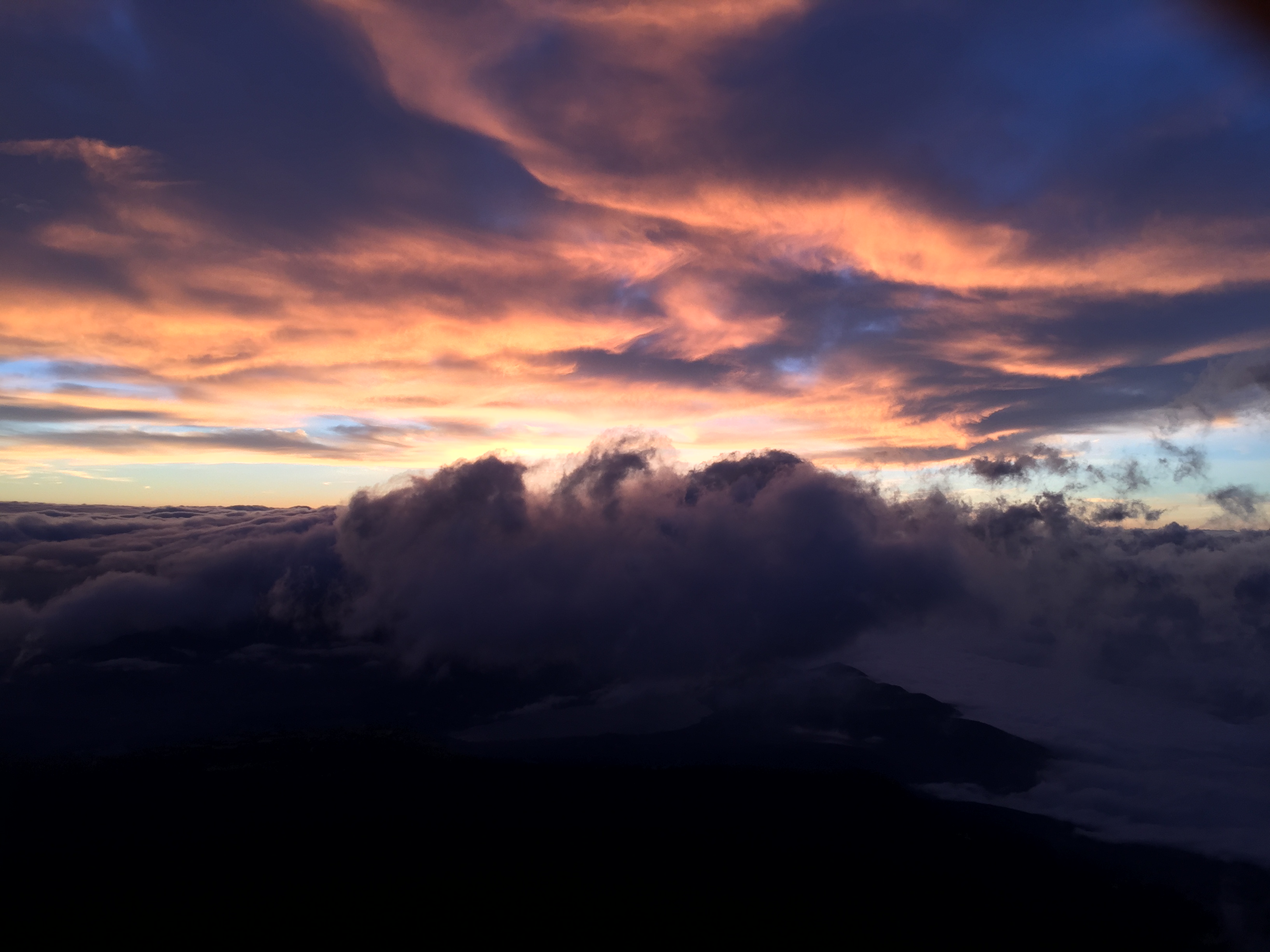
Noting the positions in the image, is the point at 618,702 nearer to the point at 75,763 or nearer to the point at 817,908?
the point at 817,908

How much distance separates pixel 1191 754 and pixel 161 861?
19727 cm

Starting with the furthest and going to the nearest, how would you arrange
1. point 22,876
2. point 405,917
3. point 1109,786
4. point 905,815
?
point 1109,786
point 905,815
point 22,876
point 405,917

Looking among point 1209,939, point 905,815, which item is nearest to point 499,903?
point 905,815

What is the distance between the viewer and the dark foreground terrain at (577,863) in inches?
2404

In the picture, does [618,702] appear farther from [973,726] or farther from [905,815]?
[973,726]

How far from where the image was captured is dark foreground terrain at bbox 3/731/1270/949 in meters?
61.1

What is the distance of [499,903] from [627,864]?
670 inches

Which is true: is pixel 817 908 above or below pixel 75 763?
above

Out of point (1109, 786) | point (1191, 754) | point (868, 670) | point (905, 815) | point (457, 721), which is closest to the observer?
point (905, 815)

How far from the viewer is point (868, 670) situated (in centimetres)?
19788

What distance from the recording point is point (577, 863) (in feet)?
243

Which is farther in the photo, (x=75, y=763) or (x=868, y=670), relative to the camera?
(x=868, y=670)

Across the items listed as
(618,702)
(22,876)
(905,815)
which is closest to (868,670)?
(618,702)

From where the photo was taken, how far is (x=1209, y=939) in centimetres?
6222
